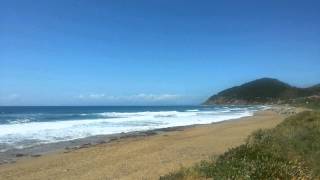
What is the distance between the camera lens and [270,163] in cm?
857

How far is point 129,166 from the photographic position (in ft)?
46.3

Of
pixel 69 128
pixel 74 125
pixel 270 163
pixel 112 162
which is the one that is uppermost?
pixel 74 125

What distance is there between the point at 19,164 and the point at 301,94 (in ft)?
541

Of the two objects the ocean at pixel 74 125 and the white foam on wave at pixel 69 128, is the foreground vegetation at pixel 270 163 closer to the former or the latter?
the ocean at pixel 74 125

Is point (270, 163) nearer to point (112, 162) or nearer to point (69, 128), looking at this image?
point (112, 162)

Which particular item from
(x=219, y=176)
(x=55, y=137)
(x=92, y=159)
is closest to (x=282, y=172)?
(x=219, y=176)

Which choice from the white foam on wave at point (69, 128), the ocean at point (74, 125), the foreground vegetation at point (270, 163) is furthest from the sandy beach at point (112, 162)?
the white foam on wave at point (69, 128)

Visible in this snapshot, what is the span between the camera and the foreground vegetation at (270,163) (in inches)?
308

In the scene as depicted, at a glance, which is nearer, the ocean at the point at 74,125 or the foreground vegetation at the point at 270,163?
the foreground vegetation at the point at 270,163

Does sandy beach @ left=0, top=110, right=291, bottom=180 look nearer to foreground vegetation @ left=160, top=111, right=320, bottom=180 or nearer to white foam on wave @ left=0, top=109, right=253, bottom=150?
foreground vegetation @ left=160, top=111, right=320, bottom=180

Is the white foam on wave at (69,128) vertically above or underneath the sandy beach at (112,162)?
above

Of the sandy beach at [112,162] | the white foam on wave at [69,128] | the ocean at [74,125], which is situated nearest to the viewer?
the sandy beach at [112,162]

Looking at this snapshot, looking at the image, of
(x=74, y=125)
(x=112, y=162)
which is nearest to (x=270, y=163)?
(x=112, y=162)

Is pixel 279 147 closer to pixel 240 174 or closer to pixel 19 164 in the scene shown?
pixel 240 174
